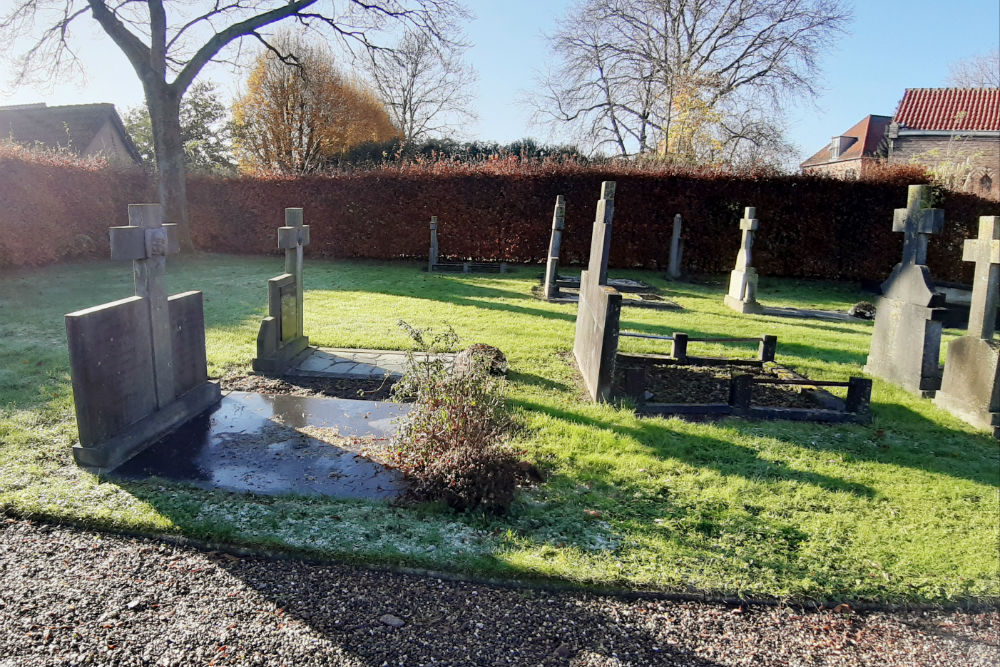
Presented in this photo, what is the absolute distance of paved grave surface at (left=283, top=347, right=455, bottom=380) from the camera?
679 centimetres

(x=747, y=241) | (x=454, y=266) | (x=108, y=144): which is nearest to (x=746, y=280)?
(x=747, y=241)

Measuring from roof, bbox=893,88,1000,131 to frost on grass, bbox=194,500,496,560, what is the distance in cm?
3550

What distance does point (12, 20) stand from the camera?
55.8 ft

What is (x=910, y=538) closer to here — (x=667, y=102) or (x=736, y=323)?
(x=736, y=323)

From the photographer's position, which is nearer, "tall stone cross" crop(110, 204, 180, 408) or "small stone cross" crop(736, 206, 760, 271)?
"tall stone cross" crop(110, 204, 180, 408)

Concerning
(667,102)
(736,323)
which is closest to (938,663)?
(736,323)

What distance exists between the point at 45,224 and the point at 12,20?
23.2 feet

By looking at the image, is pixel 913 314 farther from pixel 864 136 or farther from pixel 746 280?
pixel 864 136

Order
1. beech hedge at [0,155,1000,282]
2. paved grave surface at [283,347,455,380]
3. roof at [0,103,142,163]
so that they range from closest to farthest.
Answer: paved grave surface at [283,347,455,380] → beech hedge at [0,155,1000,282] → roof at [0,103,142,163]

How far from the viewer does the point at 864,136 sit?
143 ft

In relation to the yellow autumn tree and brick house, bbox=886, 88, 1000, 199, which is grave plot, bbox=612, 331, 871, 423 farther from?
brick house, bbox=886, 88, 1000, 199

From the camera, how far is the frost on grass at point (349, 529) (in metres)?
3.38

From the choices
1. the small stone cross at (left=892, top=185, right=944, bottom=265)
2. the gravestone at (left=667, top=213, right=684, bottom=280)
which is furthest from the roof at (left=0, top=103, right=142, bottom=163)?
the small stone cross at (left=892, top=185, right=944, bottom=265)

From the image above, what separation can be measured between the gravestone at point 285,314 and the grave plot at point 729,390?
3736 millimetres
